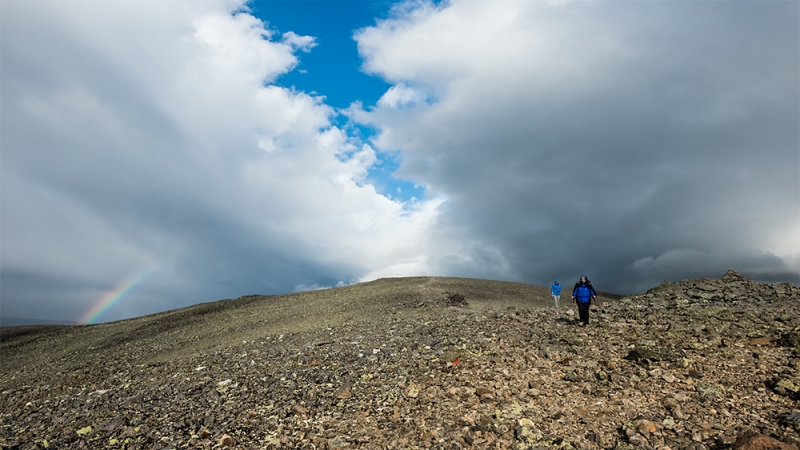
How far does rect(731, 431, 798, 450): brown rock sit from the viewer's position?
7.30 meters

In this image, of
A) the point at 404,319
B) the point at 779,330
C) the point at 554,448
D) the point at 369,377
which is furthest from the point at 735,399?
the point at 404,319

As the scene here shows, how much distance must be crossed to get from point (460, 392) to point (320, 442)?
3.90 m

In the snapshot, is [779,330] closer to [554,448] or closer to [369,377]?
[554,448]

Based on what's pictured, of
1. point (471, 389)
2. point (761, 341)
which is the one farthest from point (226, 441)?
point (761, 341)

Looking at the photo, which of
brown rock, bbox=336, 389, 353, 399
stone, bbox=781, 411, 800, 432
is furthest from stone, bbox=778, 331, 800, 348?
brown rock, bbox=336, 389, 353, 399

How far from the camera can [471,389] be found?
11148mm

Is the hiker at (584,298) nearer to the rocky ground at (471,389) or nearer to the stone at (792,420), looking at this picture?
the rocky ground at (471,389)

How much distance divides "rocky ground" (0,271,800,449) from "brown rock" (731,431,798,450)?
1.6 inches

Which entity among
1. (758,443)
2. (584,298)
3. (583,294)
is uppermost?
(583,294)

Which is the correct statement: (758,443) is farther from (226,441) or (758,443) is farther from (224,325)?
(224,325)

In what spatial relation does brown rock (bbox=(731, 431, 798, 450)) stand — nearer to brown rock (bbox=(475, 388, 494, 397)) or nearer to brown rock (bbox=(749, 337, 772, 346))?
brown rock (bbox=(475, 388, 494, 397))

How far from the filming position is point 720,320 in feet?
52.4

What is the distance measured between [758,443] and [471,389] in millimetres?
5986

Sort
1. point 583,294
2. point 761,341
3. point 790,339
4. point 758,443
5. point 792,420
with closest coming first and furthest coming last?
point 758,443 < point 792,420 < point 790,339 < point 761,341 < point 583,294
